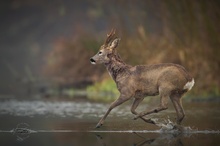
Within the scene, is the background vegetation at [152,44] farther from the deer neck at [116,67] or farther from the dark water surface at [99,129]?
the deer neck at [116,67]

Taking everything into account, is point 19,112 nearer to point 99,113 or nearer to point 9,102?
point 99,113

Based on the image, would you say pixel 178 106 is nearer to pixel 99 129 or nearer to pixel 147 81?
pixel 147 81

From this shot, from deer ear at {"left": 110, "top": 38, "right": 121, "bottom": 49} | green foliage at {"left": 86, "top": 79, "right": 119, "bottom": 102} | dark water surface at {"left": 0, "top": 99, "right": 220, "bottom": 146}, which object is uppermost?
green foliage at {"left": 86, "top": 79, "right": 119, "bottom": 102}

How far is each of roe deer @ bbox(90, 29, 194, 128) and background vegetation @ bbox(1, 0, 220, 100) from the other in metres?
7.12

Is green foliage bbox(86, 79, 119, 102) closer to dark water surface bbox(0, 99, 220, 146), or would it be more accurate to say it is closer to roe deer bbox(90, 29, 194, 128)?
dark water surface bbox(0, 99, 220, 146)

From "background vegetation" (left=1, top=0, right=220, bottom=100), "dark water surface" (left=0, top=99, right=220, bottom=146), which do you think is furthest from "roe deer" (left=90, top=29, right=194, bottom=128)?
"background vegetation" (left=1, top=0, right=220, bottom=100)

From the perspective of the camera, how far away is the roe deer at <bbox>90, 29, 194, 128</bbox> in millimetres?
15039

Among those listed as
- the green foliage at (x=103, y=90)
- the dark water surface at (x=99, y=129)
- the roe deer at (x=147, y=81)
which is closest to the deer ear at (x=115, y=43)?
the roe deer at (x=147, y=81)

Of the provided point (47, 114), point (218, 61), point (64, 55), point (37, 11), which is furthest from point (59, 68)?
point (37, 11)

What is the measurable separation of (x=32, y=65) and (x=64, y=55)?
14698mm

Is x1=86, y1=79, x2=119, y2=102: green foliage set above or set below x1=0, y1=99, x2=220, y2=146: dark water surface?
above

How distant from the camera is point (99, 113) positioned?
748 inches

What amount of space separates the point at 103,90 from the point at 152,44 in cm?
274

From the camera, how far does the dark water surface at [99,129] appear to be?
1311cm
